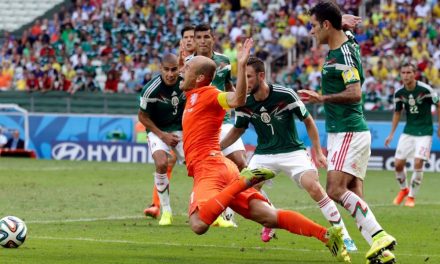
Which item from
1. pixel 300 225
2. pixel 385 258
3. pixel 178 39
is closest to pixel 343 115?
pixel 300 225

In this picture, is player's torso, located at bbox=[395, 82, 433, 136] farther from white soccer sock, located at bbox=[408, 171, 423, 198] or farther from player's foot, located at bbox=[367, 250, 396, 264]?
player's foot, located at bbox=[367, 250, 396, 264]

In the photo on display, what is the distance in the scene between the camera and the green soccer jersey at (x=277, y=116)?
38.7 ft

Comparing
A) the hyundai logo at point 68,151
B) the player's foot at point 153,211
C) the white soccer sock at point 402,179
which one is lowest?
the hyundai logo at point 68,151

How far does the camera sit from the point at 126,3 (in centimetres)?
4159

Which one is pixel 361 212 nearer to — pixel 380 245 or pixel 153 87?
pixel 380 245

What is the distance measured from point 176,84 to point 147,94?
1.50ft

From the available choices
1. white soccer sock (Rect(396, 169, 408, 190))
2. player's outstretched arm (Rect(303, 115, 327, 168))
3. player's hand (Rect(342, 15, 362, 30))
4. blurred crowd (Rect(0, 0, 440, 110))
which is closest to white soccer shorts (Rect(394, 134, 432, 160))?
white soccer sock (Rect(396, 169, 408, 190))

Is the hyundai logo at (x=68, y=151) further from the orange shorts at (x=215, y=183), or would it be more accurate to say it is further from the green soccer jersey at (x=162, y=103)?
the orange shorts at (x=215, y=183)

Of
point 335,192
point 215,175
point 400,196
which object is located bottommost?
point 400,196

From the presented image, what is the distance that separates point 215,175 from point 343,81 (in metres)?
1.63

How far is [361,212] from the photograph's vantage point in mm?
10430

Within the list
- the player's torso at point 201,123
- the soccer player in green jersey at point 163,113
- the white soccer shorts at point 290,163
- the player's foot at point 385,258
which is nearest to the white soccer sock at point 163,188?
the soccer player in green jersey at point 163,113

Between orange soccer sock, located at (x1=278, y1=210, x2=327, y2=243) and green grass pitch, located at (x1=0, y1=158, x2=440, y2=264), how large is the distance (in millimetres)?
389

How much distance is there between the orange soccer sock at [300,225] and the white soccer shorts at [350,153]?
71 cm
